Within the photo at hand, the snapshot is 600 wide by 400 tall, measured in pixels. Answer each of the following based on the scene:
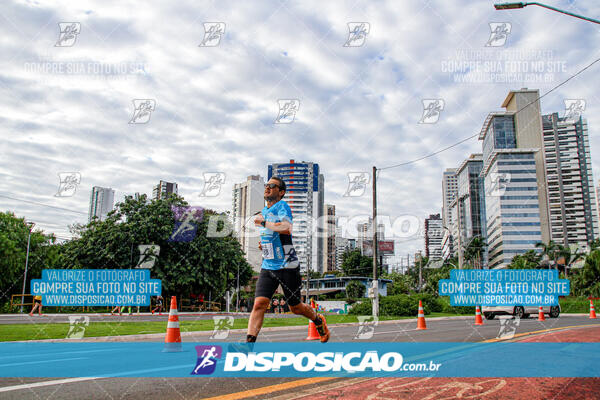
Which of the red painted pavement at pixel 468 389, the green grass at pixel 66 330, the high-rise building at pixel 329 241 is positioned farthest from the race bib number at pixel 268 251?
the high-rise building at pixel 329 241

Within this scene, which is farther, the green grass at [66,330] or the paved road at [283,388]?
the green grass at [66,330]

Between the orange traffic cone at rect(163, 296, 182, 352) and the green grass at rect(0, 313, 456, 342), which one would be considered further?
the green grass at rect(0, 313, 456, 342)

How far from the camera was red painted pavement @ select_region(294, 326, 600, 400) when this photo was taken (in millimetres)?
3096

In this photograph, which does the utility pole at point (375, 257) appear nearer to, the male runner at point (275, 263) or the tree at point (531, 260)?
the male runner at point (275, 263)

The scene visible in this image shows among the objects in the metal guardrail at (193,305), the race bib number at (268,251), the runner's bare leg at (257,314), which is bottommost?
the metal guardrail at (193,305)

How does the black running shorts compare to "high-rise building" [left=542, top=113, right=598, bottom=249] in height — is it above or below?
below

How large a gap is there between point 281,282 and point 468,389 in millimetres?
1808

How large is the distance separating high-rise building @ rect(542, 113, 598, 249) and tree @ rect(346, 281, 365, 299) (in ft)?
434

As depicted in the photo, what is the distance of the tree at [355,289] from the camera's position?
66575mm

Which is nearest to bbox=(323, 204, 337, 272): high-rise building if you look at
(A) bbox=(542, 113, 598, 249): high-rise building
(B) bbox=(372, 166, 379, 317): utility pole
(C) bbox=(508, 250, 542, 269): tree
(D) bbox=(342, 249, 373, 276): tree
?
(D) bbox=(342, 249, 373, 276): tree

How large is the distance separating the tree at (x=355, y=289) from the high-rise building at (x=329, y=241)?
79.5m

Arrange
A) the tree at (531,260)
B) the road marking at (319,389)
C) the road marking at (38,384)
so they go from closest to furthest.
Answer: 1. the road marking at (319,389)
2. the road marking at (38,384)
3. the tree at (531,260)

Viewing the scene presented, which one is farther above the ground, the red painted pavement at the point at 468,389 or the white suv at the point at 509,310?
the red painted pavement at the point at 468,389

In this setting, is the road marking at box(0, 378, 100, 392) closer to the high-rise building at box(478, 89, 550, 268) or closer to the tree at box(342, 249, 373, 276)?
the tree at box(342, 249, 373, 276)
